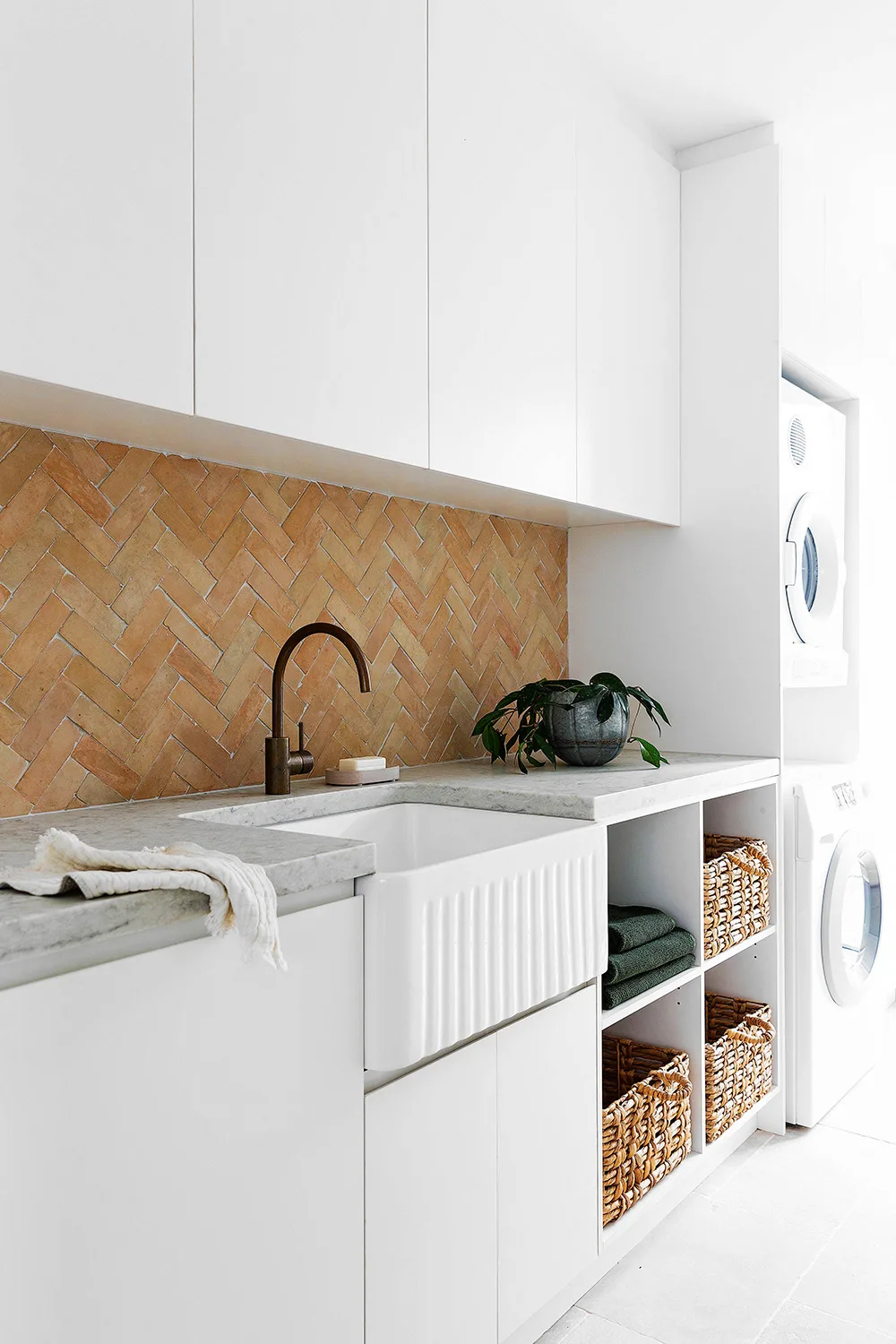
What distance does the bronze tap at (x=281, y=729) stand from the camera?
6.26ft

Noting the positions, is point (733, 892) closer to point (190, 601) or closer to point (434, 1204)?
point (434, 1204)

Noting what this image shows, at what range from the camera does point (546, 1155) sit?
1.68m

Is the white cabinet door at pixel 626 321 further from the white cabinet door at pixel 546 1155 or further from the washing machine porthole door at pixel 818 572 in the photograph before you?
the white cabinet door at pixel 546 1155

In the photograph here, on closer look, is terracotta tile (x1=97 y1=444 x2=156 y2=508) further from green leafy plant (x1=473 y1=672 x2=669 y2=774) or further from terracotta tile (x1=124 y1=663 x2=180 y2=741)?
green leafy plant (x1=473 y1=672 x2=669 y2=774)

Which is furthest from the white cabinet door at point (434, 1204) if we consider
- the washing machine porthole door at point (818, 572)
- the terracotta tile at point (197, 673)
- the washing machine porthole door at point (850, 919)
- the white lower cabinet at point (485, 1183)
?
the washing machine porthole door at point (818, 572)

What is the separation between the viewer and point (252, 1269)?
117cm

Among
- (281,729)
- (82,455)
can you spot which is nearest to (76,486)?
(82,455)

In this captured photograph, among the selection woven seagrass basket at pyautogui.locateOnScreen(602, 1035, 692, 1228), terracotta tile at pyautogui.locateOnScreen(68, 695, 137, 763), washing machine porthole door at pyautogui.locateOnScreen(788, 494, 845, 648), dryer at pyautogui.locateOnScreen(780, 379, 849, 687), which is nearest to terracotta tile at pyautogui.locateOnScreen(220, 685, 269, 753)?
terracotta tile at pyautogui.locateOnScreen(68, 695, 137, 763)

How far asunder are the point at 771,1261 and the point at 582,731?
3.70 feet

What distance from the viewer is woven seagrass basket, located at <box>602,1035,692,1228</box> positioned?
1908 mm

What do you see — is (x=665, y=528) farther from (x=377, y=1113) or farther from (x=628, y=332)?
(x=377, y=1113)

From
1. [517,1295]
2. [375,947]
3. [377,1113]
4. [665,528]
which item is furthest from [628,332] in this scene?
[517,1295]

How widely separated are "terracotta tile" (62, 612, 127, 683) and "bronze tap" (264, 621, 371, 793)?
287 millimetres

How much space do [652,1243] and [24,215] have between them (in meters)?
2.14
